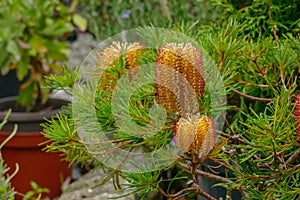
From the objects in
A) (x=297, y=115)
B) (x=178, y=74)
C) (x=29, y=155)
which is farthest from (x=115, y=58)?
(x=29, y=155)

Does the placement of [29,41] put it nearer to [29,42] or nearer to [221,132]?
[29,42]

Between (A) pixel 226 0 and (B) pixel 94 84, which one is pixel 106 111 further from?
(A) pixel 226 0

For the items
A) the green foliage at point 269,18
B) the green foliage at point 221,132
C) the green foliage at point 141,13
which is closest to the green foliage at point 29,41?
the green foliage at point 141,13

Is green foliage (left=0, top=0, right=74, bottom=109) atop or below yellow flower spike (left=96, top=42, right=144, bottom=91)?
below

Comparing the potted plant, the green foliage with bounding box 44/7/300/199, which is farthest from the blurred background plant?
the green foliage with bounding box 44/7/300/199

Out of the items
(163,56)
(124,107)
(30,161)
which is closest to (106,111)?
(124,107)

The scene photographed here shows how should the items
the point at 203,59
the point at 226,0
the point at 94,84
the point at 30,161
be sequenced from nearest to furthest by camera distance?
the point at 203,59 → the point at 94,84 → the point at 226,0 → the point at 30,161

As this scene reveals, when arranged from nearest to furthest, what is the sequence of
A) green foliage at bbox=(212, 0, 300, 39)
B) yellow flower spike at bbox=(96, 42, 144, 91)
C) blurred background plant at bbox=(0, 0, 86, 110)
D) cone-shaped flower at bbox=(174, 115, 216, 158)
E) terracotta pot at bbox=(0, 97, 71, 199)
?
cone-shaped flower at bbox=(174, 115, 216, 158)
yellow flower spike at bbox=(96, 42, 144, 91)
green foliage at bbox=(212, 0, 300, 39)
terracotta pot at bbox=(0, 97, 71, 199)
blurred background plant at bbox=(0, 0, 86, 110)

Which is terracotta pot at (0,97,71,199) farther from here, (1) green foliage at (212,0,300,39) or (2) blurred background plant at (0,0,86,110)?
(1) green foliage at (212,0,300,39)
